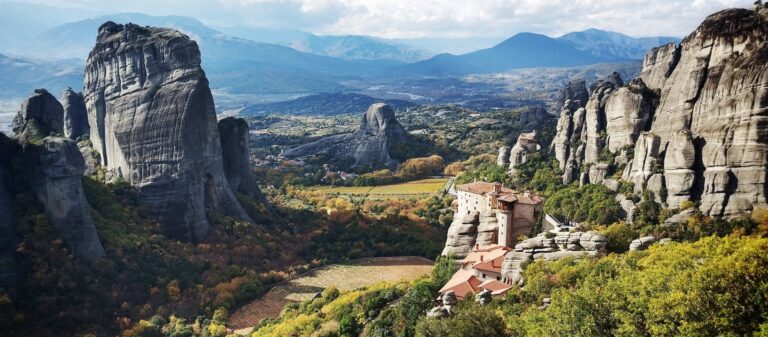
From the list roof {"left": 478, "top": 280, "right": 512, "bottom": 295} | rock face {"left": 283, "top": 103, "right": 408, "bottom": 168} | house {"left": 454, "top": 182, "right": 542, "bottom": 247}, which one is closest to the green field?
rock face {"left": 283, "top": 103, "right": 408, "bottom": 168}

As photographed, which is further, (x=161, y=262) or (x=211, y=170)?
(x=211, y=170)

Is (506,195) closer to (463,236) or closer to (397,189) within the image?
(463,236)

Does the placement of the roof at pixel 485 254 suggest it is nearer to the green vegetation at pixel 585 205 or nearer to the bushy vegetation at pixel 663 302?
the bushy vegetation at pixel 663 302

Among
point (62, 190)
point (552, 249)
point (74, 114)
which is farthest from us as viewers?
point (74, 114)

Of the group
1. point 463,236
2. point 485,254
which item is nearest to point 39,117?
point 463,236

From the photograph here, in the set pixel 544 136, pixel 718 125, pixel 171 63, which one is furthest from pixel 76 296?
pixel 544 136

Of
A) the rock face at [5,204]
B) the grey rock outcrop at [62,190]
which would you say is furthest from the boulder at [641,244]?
the rock face at [5,204]

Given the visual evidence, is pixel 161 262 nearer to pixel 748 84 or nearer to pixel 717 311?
pixel 717 311
